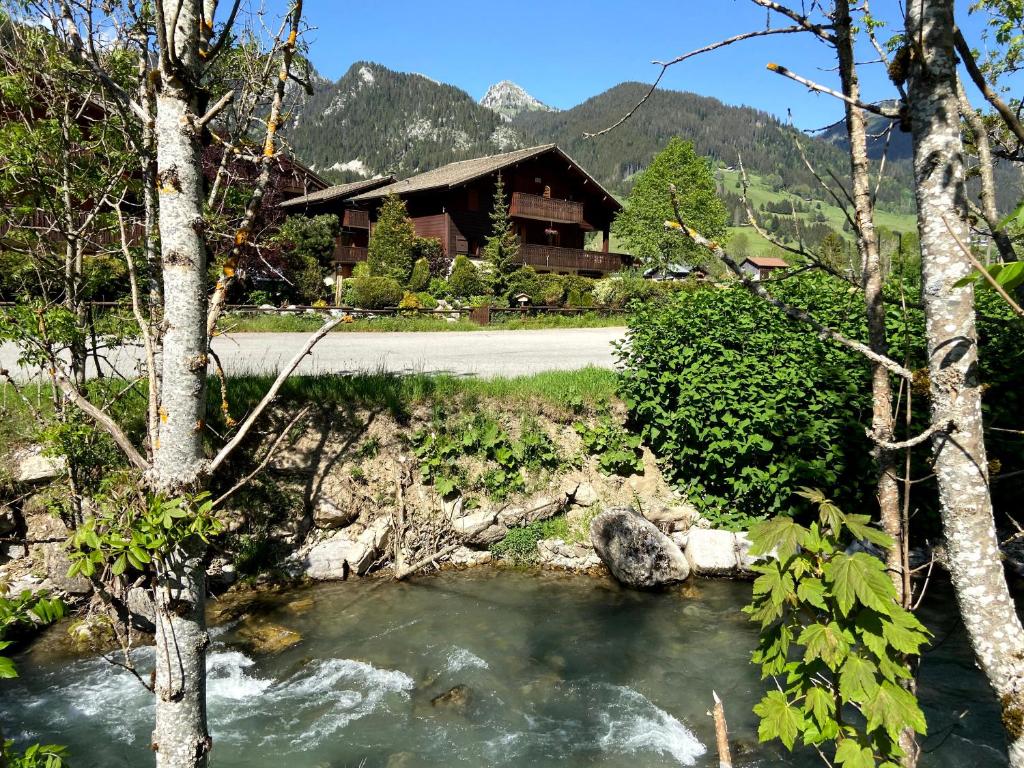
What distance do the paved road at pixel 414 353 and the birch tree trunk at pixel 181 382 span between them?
25.1 feet

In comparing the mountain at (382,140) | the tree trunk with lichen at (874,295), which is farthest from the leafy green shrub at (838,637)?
the mountain at (382,140)

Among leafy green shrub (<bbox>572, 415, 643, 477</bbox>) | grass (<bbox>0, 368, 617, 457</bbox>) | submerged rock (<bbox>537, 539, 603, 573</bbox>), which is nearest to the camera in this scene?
grass (<bbox>0, 368, 617, 457</bbox>)

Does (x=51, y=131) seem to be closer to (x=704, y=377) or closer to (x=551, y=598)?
(x=551, y=598)

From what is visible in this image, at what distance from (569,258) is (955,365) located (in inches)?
1582

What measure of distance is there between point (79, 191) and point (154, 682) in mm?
4874

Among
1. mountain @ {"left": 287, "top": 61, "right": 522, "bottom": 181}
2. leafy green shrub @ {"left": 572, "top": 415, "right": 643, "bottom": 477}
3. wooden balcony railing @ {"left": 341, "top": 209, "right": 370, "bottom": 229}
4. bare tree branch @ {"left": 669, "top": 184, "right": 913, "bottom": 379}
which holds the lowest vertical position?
leafy green shrub @ {"left": 572, "top": 415, "right": 643, "bottom": 477}

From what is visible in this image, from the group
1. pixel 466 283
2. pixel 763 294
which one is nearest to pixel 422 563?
pixel 763 294

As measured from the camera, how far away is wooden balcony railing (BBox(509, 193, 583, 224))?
40.2 m

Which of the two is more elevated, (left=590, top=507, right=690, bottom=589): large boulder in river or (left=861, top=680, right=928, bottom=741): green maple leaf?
(left=861, top=680, right=928, bottom=741): green maple leaf

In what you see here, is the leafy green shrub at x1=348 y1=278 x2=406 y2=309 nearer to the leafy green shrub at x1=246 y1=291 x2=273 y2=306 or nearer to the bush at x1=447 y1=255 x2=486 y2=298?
the leafy green shrub at x1=246 y1=291 x2=273 y2=306

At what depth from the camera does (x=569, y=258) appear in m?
41.8

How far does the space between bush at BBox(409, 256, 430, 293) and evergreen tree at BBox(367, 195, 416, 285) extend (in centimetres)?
52

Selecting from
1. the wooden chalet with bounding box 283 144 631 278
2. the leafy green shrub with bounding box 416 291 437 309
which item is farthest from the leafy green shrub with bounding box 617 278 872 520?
the wooden chalet with bounding box 283 144 631 278

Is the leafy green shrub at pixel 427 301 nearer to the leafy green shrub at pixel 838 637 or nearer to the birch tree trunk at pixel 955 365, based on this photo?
the leafy green shrub at pixel 838 637
